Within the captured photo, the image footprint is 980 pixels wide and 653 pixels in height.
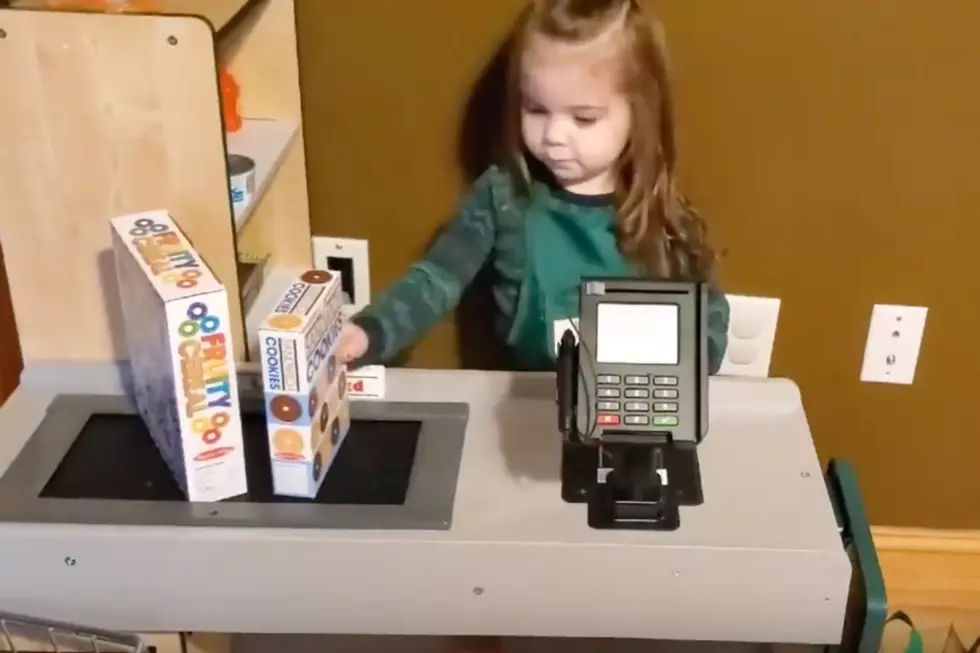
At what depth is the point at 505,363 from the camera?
1464 mm

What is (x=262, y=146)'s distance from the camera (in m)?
1.29

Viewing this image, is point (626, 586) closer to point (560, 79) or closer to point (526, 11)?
point (560, 79)

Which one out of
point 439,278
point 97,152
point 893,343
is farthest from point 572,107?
point 893,343

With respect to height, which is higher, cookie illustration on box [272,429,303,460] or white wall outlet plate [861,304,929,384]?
cookie illustration on box [272,429,303,460]

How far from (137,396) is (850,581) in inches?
26.4

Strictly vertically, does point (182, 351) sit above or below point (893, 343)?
above

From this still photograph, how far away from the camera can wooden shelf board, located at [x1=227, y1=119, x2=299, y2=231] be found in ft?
4.02

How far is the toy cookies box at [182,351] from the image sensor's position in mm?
898

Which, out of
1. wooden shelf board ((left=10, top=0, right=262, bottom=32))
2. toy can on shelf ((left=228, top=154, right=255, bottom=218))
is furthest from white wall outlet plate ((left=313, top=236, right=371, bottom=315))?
wooden shelf board ((left=10, top=0, right=262, bottom=32))

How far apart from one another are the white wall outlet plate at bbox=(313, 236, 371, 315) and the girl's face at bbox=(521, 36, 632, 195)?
1.15 ft

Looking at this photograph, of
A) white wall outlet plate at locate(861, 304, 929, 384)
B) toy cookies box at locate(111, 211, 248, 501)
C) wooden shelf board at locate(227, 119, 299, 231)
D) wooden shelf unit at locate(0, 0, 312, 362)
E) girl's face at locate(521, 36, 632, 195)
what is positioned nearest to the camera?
toy cookies box at locate(111, 211, 248, 501)

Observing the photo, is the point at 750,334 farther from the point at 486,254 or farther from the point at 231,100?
the point at 231,100

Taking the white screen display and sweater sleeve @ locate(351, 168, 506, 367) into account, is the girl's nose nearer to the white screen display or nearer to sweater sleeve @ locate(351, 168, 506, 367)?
sweater sleeve @ locate(351, 168, 506, 367)

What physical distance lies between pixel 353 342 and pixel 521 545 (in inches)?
11.7
